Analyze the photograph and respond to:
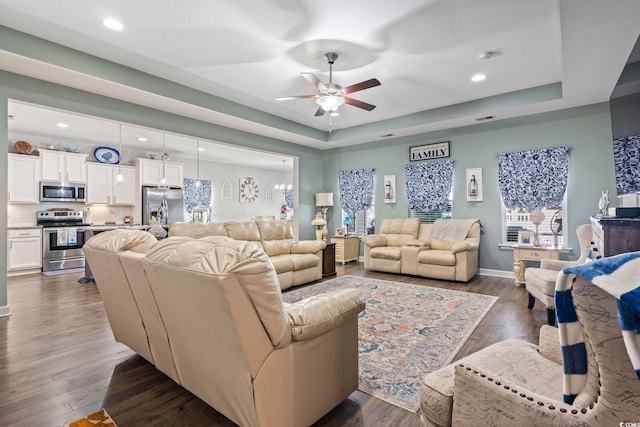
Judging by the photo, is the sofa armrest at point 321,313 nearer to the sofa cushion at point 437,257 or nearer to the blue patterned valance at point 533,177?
the sofa cushion at point 437,257

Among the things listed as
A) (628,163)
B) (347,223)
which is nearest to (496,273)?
(628,163)

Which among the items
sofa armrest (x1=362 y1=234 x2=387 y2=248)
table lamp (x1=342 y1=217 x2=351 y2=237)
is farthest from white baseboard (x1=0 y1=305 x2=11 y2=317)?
table lamp (x1=342 y1=217 x2=351 y2=237)

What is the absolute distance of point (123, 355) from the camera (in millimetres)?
2555

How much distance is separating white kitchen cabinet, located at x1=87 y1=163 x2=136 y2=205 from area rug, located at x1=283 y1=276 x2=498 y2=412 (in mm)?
5568

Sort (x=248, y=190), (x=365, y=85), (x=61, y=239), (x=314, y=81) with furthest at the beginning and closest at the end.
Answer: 1. (x=248, y=190)
2. (x=61, y=239)
3. (x=365, y=85)
4. (x=314, y=81)

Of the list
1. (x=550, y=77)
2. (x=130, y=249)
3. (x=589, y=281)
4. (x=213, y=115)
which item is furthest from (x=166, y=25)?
(x=550, y=77)

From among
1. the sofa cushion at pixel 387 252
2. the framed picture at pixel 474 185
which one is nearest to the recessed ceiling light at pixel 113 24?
the sofa cushion at pixel 387 252

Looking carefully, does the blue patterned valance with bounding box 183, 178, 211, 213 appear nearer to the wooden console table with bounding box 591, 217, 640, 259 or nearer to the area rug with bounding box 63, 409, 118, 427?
the area rug with bounding box 63, 409, 118, 427

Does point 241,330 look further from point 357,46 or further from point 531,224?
point 531,224

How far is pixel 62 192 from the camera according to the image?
670 centimetres

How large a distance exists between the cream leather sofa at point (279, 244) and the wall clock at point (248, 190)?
5232 mm

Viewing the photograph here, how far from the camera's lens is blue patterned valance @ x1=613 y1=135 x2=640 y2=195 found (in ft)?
9.58

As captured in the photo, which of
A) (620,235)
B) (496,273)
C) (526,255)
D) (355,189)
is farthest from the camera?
(355,189)

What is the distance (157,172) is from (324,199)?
14.5ft
